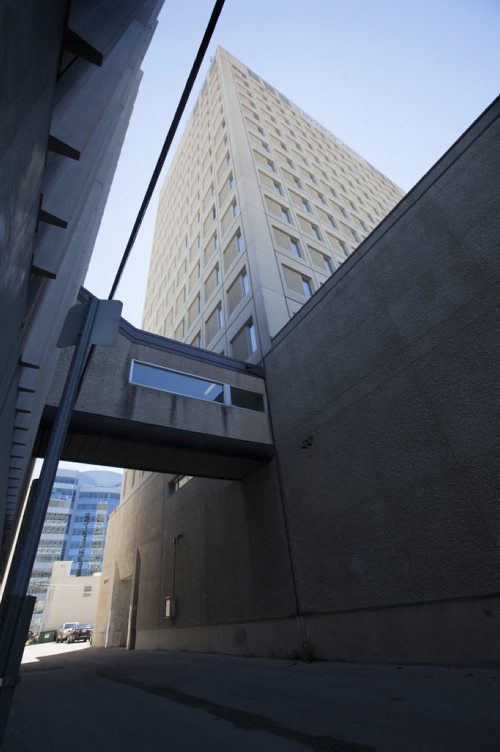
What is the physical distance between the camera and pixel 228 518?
1315 cm

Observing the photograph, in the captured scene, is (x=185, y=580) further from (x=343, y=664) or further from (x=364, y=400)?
(x=364, y=400)

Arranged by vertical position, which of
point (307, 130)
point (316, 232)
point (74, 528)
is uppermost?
point (307, 130)

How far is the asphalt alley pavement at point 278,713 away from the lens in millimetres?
3453

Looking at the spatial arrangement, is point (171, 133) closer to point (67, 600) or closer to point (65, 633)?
point (65, 633)

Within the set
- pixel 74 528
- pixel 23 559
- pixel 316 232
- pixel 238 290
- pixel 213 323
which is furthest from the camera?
pixel 74 528

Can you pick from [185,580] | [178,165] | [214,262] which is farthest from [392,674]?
[178,165]

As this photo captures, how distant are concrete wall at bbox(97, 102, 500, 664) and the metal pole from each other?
269 inches

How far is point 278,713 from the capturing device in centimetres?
453

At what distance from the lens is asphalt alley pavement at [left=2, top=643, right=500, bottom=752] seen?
3.45 meters

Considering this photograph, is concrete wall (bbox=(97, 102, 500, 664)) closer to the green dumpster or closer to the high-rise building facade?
the high-rise building facade

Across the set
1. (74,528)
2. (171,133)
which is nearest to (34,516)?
(171,133)

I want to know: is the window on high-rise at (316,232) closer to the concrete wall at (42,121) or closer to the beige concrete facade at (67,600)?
the concrete wall at (42,121)

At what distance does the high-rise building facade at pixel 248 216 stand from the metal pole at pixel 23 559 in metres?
11.8

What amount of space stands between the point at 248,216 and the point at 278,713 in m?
17.8
